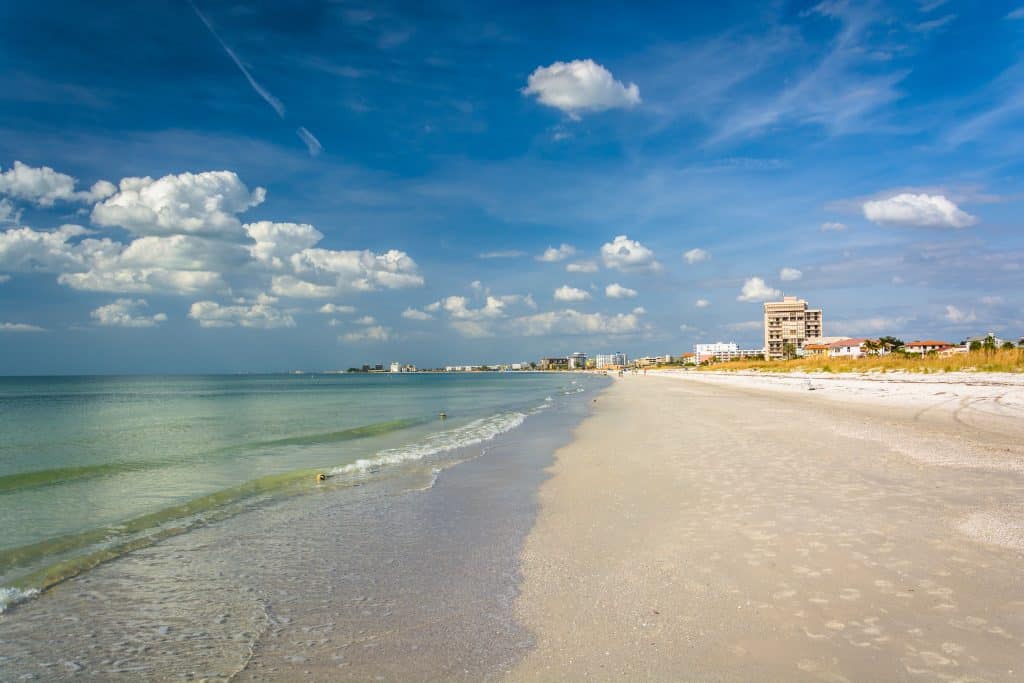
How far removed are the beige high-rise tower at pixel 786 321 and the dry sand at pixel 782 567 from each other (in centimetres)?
18648

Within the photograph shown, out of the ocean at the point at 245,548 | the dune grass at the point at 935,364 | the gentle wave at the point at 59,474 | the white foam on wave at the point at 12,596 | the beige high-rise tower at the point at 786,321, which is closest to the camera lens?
the ocean at the point at 245,548

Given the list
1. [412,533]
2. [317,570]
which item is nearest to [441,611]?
[317,570]

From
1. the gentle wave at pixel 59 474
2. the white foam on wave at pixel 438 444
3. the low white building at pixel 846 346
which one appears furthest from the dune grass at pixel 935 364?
the low white building at pixel 846 346

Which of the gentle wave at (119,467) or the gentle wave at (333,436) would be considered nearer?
the gentle wave at (119,467)

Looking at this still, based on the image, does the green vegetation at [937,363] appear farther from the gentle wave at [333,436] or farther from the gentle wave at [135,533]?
the gentle wave at [135,533]

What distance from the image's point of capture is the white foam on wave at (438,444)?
1434 centimetres

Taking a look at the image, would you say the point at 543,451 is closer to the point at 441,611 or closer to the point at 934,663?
the point at 441,611

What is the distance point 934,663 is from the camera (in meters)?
3.77

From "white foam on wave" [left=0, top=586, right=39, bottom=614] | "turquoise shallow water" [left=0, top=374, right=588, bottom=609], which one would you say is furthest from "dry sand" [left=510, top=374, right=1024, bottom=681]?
"turquoise shallow water" [left=0, top=374, right=588, bottom=609]

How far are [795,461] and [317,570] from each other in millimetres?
9582

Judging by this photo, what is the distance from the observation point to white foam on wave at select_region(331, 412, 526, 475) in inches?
564

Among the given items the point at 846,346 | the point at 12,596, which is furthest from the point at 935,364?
the point at 846,346

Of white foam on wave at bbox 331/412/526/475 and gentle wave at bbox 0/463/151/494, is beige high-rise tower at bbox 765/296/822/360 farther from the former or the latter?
gentle wave at bbox 0/463/151/494

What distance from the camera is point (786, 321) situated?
603 ft
